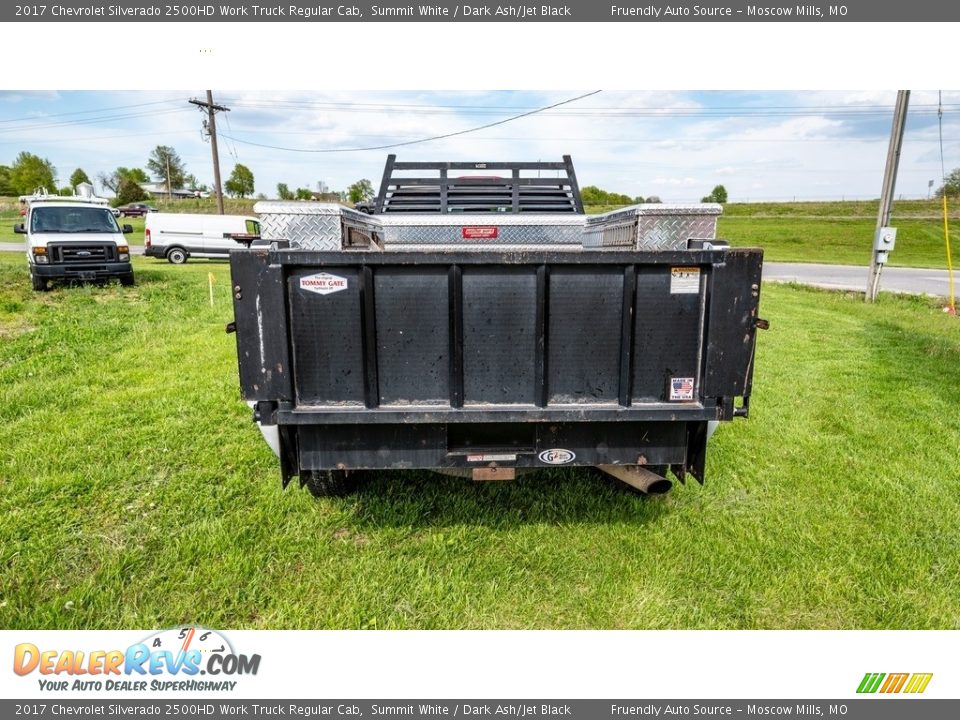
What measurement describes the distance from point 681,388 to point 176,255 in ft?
77.9

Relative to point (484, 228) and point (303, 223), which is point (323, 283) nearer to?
point (303, 223)

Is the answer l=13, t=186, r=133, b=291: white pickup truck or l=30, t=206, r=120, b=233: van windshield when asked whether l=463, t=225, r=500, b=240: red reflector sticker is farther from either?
l=30, t=206, r=120, b=233: van windshield

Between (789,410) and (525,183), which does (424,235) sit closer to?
(525,183)

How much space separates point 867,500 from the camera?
3.76 meters

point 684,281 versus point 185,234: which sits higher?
point 185,234

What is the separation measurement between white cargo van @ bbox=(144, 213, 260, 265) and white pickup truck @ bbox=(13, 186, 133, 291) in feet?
29.4

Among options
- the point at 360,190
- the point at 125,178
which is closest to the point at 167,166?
the point at 125,178

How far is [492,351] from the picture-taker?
2.61 meters

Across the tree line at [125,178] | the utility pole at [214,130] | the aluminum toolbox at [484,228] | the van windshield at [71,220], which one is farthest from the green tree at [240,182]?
the aluminum toolbox at [484,228]

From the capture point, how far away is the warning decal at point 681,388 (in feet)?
8.73

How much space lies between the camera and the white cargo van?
21953 mm

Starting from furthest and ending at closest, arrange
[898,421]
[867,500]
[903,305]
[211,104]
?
[211,104], [903,305], [898,421], [867,500]

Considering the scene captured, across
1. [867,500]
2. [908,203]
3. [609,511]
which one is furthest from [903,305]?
[908,203]

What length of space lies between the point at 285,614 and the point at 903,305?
14.0 m
